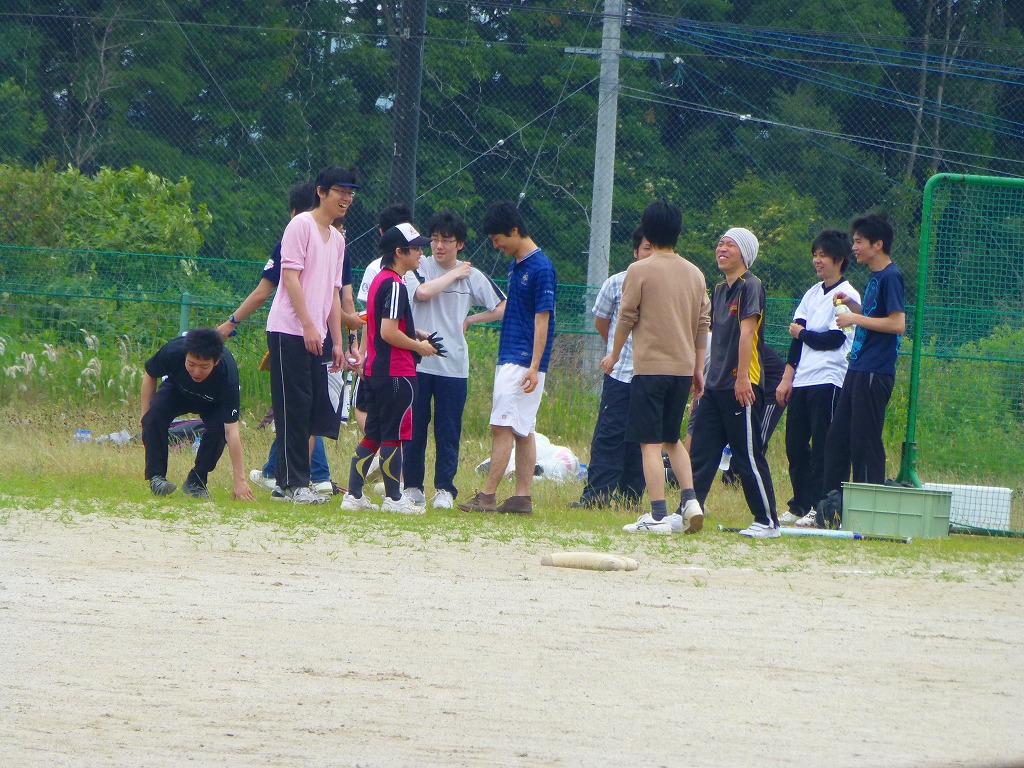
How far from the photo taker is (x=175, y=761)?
329 centimetres

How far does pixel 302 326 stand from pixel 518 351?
1.29 m

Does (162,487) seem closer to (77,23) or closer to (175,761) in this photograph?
(175,761)

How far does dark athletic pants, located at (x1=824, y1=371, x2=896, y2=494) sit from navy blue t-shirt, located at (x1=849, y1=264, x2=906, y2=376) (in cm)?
6

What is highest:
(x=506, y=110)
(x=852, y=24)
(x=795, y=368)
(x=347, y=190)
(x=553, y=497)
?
(x=852, y=24)

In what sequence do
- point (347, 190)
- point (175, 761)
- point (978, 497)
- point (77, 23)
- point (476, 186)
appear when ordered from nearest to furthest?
point (175, 761) → point (347, 190) → point (978, 497) → point (476, 186) → point (77, 23)

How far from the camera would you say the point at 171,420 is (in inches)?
304

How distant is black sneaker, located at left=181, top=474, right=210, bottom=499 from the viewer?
776cm

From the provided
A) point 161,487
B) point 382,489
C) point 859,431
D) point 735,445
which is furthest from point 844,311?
point 161,487

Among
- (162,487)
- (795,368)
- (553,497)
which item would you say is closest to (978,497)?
(795,368)

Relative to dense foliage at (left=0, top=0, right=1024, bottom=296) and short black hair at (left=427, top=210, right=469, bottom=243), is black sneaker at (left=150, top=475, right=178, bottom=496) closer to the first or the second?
short black hair at (left=427, top=210, right=469, bottom=243)

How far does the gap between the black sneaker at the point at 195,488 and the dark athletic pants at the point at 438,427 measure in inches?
46.9

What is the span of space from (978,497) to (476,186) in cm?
1492

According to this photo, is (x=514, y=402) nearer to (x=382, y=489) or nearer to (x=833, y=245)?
(x=382, y=489)

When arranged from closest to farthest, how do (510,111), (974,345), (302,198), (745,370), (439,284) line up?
1. (745,370)
2. (439,284)
3. (302,198)
4. (974,345)
5. (510,111)
